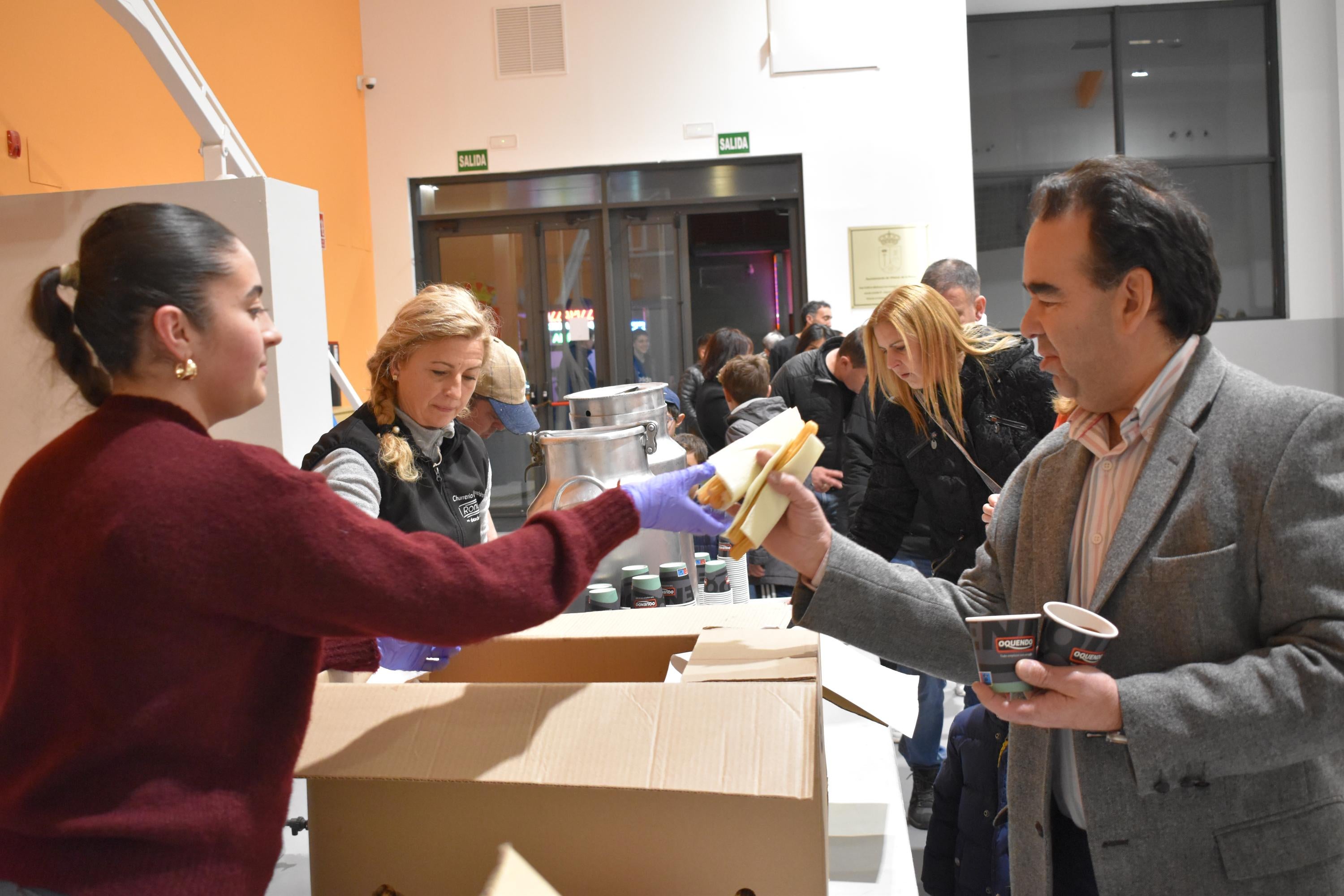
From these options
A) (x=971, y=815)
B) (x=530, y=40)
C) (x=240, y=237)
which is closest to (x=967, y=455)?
(x=971, y=815)

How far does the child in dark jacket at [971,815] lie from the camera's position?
1748 millimetres

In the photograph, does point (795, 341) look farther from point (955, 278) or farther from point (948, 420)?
point (948, 420)

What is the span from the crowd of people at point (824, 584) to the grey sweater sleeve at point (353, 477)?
0.65 m

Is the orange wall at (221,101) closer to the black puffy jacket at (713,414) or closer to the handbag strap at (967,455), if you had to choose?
the handbag strap at (967,455)

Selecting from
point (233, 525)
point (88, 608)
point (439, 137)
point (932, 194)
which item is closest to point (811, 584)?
point (233, 525)

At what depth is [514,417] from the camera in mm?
2918

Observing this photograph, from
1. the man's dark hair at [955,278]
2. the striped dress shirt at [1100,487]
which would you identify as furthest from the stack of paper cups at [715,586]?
the man's dark hair at [955,278]

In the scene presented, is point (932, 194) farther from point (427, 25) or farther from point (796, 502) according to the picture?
point (796, 502)

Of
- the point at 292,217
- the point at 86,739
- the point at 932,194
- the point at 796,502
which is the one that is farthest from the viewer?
the point at 932,194

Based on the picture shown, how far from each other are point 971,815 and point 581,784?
105 centimetres

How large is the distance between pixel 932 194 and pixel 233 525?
25.5ft

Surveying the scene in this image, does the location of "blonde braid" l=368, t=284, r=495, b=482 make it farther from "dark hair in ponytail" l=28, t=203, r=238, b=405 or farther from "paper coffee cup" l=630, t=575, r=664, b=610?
"dark hair in ponytail" l=28, t=203, r=238, b=405

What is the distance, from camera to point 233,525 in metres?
0.95

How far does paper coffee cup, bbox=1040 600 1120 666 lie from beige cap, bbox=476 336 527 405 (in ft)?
6.52
